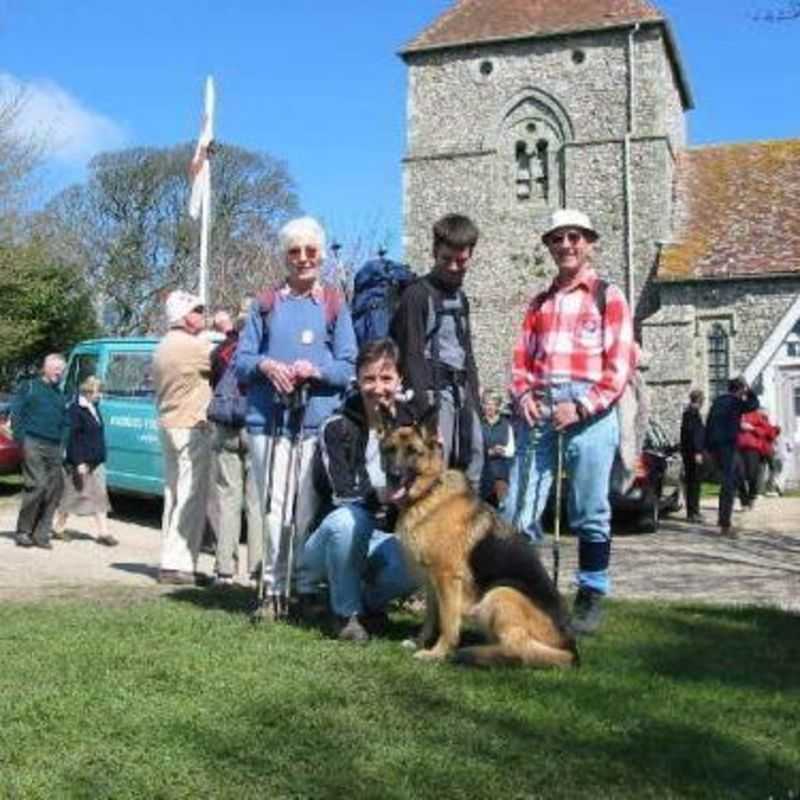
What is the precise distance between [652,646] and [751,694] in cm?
106

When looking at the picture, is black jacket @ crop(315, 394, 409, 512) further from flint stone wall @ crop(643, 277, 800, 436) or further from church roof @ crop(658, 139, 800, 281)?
church roof @ crop(658, 139, 800, 281)

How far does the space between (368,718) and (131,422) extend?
914cm

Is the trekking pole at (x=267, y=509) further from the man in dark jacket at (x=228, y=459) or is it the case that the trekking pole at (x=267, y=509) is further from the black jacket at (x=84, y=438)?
the black jacket at (x=84, y=438)

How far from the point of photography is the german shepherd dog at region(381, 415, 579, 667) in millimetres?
5246

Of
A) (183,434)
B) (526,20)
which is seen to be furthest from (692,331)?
(183,434)

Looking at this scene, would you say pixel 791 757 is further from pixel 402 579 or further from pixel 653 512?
pixel 653 512

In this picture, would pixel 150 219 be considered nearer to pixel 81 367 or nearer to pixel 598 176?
pixel 598 176

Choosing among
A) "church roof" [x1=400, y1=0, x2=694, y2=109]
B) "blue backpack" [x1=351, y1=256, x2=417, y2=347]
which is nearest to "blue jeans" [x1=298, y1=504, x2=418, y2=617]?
"blue backpack" [x1=351, y1=256, x2=417, y2=347]

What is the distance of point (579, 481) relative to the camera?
6.08m

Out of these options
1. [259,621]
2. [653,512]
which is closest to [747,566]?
[653,512]

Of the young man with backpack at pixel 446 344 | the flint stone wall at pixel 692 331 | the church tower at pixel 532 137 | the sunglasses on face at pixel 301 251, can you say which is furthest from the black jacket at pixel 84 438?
the church tower at pixel 532 137

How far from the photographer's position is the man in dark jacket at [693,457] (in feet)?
55.8

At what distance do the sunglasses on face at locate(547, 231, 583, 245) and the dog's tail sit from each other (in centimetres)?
209

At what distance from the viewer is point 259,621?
6.40 metres
